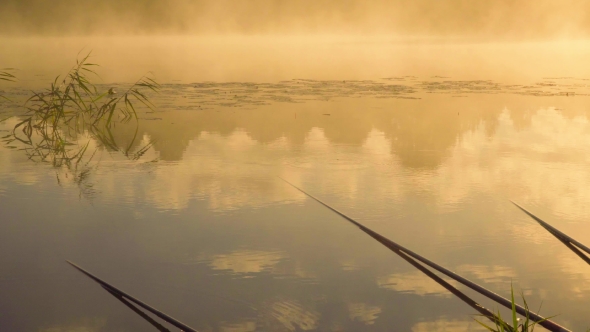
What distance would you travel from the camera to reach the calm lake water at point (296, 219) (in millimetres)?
2672

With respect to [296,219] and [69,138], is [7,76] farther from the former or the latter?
[296,219]

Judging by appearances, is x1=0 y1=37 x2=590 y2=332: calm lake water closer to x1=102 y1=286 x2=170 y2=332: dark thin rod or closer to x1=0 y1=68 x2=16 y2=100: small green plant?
x1=102 y1=286 x2=170 y2=332: dark thin rod

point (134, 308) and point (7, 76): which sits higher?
point (7, 76)

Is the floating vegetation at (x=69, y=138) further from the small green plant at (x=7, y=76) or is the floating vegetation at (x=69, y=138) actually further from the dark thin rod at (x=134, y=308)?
the dark thin rod at (x=134, y=308)

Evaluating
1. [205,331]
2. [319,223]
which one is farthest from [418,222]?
[205,331]

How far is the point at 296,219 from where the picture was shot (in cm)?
367

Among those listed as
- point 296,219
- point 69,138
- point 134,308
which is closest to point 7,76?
point 69,138

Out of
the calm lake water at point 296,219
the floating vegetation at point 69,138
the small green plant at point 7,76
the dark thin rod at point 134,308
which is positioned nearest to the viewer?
the dark thin rod at point 134,308

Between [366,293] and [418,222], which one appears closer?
[366,293]

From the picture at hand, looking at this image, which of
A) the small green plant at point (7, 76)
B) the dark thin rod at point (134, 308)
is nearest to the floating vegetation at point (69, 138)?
the small green plant at point (7, 76)

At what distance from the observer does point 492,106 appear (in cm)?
830

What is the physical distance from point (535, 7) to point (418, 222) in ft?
136

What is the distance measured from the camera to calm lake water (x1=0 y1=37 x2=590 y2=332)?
105 inches

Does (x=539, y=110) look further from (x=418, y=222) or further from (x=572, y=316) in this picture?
(x=572, y=316)
